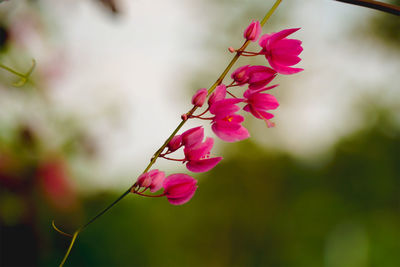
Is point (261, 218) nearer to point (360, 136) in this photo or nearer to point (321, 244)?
point (321, 244)

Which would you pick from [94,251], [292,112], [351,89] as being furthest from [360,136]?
[94,251]

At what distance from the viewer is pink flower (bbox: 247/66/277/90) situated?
0.52 metres

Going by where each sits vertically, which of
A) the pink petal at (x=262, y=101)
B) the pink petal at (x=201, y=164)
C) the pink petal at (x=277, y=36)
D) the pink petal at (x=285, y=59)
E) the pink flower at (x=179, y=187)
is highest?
the pink petal at (x=277, y=36)

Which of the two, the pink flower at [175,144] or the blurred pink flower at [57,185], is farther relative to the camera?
the blurred pink flower at [57,185]

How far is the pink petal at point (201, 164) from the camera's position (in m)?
0.49

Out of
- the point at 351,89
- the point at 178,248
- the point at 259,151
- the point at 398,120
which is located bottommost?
the point at 178,248

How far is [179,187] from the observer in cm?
51

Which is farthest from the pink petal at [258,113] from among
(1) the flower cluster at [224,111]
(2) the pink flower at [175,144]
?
(2) the pink flower at [175,144]

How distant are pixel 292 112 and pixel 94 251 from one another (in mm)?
5058

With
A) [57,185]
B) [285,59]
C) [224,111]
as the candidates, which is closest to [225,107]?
[224,111]

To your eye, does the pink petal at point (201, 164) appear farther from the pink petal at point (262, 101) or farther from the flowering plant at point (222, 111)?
the pink petal at point (262, 101)

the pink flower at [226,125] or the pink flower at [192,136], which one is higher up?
the pink flower at [226,125]

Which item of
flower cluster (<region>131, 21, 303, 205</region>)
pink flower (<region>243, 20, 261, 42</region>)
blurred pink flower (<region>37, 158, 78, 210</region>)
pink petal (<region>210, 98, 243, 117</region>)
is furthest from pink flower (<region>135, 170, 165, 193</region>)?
blurred pink flower (<region>37, 158, 78, 210</region>)

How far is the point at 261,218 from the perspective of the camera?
40.4 ft
